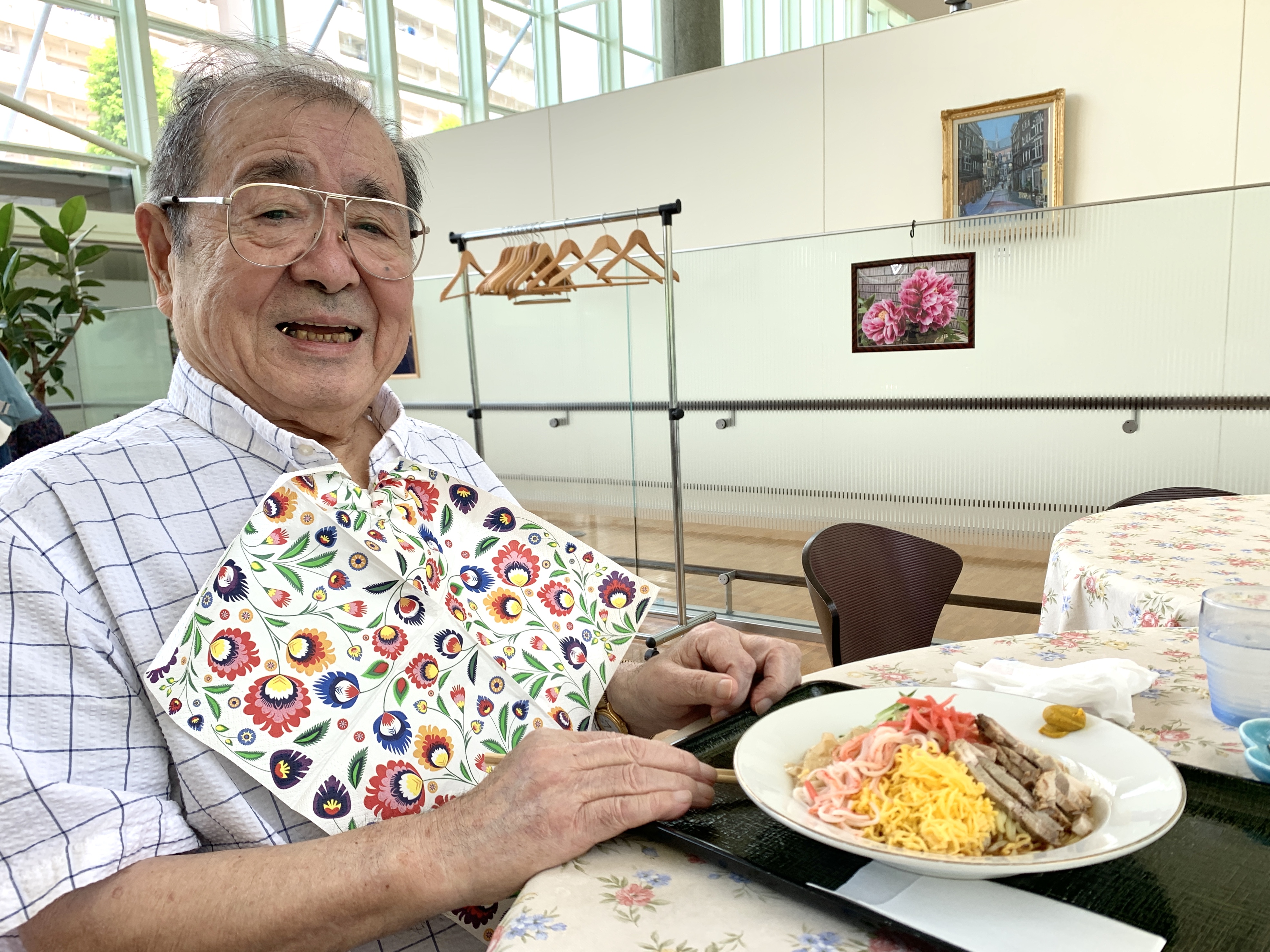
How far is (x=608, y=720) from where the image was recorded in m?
1.13

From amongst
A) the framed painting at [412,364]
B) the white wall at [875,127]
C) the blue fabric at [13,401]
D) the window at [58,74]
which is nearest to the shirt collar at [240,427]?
the blue fabric at [13,401]

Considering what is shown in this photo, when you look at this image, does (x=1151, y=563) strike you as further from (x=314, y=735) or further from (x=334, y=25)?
(x=334, y=25)

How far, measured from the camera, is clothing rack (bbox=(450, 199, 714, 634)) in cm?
354

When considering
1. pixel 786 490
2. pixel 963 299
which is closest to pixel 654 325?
pixel 786 490

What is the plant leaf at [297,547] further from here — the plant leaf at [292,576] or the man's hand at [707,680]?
the man's hand at [707,680]

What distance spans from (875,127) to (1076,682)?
4610 mm

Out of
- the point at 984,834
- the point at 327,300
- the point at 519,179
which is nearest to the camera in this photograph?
the point at 984,834

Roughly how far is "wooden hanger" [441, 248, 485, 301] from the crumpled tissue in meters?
3.42

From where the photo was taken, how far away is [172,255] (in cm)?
108

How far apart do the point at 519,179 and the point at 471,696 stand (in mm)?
5996

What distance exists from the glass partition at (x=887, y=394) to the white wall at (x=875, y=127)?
4.61 feet

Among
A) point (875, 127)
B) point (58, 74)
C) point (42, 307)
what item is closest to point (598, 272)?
point (875, 127)

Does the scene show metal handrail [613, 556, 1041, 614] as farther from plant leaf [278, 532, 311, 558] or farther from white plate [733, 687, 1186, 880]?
white plate [733, 687, 1186, 880]

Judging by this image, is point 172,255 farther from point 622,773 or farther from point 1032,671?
point 1032,671
